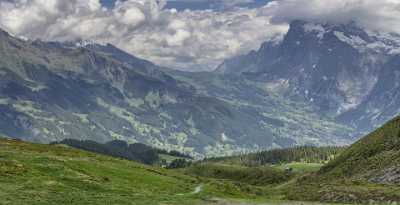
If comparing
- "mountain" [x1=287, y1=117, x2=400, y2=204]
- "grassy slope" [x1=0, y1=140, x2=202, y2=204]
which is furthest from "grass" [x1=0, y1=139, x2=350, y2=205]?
"mountain" [x1=287, y1=117, x2=400, y2=204]

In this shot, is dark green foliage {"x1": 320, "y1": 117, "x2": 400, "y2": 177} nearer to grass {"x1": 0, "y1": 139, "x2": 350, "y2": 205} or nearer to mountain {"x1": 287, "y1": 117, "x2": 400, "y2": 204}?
mountain {"x1": 287, "y1": 117, "x2": 400, "y2": 204}

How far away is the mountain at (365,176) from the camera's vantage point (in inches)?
3285

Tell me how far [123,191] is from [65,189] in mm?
7995

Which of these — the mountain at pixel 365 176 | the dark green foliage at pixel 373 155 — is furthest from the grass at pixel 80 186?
the dark green foliage at pixel 373 155

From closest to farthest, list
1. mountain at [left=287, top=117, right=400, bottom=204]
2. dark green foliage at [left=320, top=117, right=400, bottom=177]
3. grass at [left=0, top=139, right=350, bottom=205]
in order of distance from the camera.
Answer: grass at [left=0, top=139, right=350, bottom=205] < mountain at [left=287, top=117, right=400, bottom=204] < dark green foliage at [left=320, top=117, right=400, bottom=177]

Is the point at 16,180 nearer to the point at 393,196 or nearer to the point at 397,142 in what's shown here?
the point at 393,196

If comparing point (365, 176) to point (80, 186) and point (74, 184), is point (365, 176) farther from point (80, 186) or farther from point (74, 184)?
point (74, 184)

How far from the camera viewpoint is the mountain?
83.4m

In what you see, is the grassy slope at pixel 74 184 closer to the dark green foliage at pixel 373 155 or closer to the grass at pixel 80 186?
the grass at pixel 80 186

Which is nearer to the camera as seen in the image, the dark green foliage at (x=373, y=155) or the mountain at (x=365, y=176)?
the mountain at (x=365, y=176)

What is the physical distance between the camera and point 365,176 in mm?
126875

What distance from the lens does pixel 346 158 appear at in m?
181

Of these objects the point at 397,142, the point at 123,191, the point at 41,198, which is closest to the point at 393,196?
the point at 123,191

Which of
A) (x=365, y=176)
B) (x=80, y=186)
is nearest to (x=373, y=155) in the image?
(x=365, y=176)
